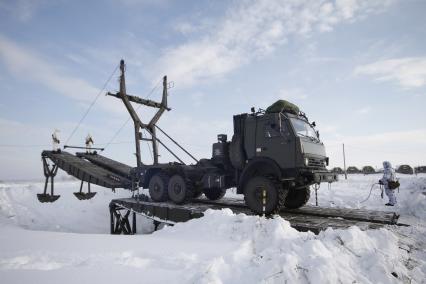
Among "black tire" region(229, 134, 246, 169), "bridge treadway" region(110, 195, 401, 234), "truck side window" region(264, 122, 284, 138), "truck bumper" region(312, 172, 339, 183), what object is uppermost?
"truck side window" region(264, 122, 284, 138)

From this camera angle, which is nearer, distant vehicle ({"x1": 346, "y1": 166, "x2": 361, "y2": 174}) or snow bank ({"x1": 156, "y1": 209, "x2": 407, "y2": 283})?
snow bank ({"x1": 156, "y1": 209, "x2": 407, "y2": 283})

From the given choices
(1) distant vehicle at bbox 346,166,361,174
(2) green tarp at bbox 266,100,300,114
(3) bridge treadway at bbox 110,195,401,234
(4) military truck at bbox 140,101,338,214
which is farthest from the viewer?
(1) distant vehicle at bbox 346,166,361,174

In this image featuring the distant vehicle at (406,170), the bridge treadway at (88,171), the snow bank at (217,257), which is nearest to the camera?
the snow bank at (217,257)

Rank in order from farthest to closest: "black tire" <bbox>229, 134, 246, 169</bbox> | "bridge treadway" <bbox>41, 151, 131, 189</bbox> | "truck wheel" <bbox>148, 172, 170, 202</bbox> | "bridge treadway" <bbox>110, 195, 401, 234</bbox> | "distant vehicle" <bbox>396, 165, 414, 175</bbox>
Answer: "distant vehicle" <bbox>396, 165, 414, 175</bbox>
"bridge treadway" <bbox>41, 151, 131, 189</bbox>
"truck wheel" <bbox>148, 172, 170, 202</bbox>
"black tire" <bbox>229, 134, 246, 169</bbox>
"bridge treadway" <bbox>110, 195, 401, 234</bbox>

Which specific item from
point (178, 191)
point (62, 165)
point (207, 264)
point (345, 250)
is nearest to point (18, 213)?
point (62, 165)

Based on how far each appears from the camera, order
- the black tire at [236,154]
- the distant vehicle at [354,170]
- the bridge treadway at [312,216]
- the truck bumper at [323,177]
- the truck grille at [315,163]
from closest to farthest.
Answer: the bridge treadway at [312,216], the truck bumper at [323,177], the truck grille at [315,163], the black tire at [236,154], the distant vehicle at [354,170]

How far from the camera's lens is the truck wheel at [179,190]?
394 inches

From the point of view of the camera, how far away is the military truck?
779 cm

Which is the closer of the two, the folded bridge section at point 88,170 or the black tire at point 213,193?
the folded bridge section at point 88,170

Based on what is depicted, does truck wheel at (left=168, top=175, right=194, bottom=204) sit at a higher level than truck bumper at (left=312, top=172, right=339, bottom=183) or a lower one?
lower

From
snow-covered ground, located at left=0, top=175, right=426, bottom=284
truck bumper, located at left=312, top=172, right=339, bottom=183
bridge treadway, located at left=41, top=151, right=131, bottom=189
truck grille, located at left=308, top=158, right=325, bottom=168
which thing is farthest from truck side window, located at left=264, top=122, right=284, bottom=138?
bridge treadway, located at left=41, top=151, right=131, bottom=189

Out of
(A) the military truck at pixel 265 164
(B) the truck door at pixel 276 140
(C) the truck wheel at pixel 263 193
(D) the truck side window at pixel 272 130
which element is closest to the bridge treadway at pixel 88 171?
(A) the military truck at pixel 265 164

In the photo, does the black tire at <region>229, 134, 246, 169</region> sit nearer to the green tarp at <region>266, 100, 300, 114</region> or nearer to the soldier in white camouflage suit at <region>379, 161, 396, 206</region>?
the green tarp at <region>266, 100, 300, 114</region>

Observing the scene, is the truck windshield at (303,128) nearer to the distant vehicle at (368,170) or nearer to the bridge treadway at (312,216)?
the bridge treadway at (312,216)
